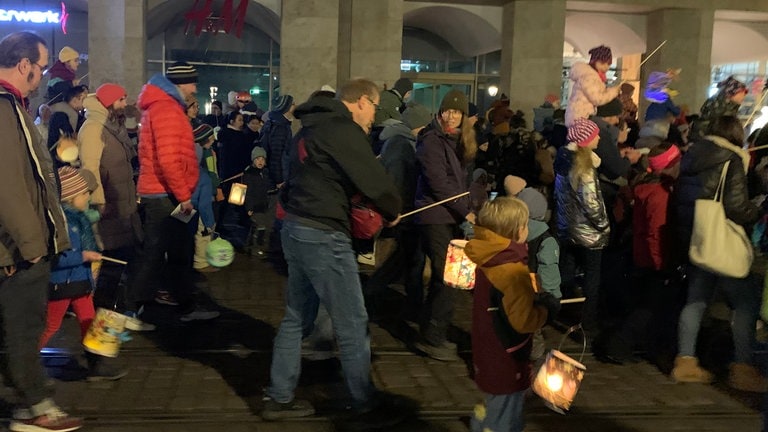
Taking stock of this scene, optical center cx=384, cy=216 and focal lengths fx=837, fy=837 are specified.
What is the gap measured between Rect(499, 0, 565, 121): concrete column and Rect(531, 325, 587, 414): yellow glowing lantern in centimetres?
1512

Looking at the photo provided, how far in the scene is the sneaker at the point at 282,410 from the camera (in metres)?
5.04

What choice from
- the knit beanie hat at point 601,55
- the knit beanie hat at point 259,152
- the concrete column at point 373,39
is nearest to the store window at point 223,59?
the concrete column at point 373,39

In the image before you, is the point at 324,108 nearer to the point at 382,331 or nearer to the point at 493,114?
the point at 382,331

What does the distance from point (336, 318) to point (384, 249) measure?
383 centimetres

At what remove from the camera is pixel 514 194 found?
6336 millimetres

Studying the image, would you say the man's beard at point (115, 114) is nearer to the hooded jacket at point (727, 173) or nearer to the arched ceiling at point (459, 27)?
the hooded jacket at point (727, 173)

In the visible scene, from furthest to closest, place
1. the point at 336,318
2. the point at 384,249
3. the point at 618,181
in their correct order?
the point at 384,249 → the point at 618,181 → the point at 336,318

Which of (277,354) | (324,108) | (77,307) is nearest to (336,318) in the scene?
(277,354)

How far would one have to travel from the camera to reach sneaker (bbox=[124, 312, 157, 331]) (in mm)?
6421

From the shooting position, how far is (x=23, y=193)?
446cm

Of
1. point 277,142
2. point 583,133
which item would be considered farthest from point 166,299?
point 583,133

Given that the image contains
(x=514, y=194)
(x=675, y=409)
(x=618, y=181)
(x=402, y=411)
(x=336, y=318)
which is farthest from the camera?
(x=618, y=181)

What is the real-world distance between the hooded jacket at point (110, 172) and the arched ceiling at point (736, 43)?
18.0 m

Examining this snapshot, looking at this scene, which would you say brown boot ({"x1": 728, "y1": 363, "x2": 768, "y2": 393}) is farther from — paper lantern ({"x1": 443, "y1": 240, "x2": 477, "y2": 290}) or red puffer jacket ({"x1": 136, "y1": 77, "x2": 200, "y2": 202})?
red puffer jacket ({"x1": 136, "y1": 77, "x2": 200, "y2": 202})
